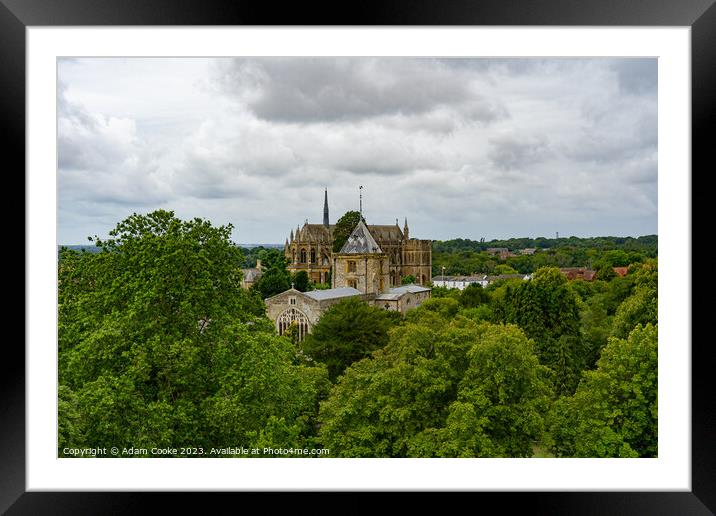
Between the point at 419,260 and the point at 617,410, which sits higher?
the point at 419,260

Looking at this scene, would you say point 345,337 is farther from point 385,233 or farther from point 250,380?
point 385,233

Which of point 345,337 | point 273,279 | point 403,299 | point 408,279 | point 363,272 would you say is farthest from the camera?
point 408,279

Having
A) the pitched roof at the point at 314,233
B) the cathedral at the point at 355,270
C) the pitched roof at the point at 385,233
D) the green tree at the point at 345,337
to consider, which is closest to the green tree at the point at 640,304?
the green tree at the point at 345,337

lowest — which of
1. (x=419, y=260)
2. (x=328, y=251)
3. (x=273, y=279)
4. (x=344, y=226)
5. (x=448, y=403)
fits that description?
(x=448, y=403)

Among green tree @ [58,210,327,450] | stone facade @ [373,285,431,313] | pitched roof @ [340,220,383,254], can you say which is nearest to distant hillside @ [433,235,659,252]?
green tree @ [58,210,327,450]

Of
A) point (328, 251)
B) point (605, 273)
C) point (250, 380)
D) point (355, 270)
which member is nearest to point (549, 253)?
point (605, 273)
